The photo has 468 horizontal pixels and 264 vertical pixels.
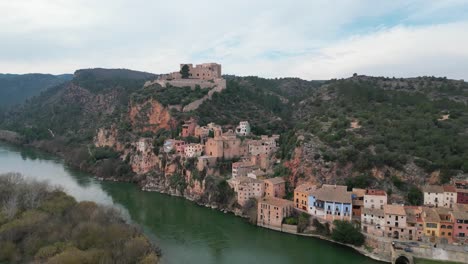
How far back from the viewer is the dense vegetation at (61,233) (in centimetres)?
1501

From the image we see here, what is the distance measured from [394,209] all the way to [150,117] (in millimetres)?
28829

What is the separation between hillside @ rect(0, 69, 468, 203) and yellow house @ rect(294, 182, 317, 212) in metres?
1.52

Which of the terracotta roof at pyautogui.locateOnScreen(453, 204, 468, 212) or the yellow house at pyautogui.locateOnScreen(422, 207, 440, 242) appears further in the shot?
the terracotta roof at pyautogui.locateOnScreen(453, 204, 468, 212)

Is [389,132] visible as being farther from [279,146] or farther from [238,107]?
[238,107]

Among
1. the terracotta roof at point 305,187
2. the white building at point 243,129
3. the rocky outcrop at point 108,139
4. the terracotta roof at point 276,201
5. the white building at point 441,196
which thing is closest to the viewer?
the white building at point 441,196

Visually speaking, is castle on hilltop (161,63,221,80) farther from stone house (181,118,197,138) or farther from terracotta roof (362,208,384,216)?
terracotta roof (362,208,384,216)

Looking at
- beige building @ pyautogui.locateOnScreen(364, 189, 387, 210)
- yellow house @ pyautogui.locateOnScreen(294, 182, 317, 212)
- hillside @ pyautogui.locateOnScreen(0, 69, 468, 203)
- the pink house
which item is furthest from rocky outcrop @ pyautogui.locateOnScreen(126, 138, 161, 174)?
the pink house

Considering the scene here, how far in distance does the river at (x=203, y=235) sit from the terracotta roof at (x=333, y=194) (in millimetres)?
2334

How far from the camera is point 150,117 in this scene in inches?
1684

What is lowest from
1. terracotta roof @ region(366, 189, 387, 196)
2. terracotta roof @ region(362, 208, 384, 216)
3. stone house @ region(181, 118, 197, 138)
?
terracotta roof @ region(362, 208, 384, 216)

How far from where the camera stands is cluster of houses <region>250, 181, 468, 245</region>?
1883 centimetres

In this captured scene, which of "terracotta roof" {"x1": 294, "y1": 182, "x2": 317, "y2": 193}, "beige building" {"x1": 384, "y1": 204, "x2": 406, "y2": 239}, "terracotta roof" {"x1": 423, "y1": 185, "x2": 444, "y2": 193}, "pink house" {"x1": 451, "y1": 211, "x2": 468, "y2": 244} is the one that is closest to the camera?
"pink house" {"x1": 451, "y1": 211, "x2": 468, "y2": 244}

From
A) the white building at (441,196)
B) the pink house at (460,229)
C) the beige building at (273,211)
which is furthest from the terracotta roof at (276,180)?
the pink house at (460,229)

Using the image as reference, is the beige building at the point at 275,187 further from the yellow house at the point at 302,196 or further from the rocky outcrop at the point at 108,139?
the rocky outcrop at the point at 108,139
